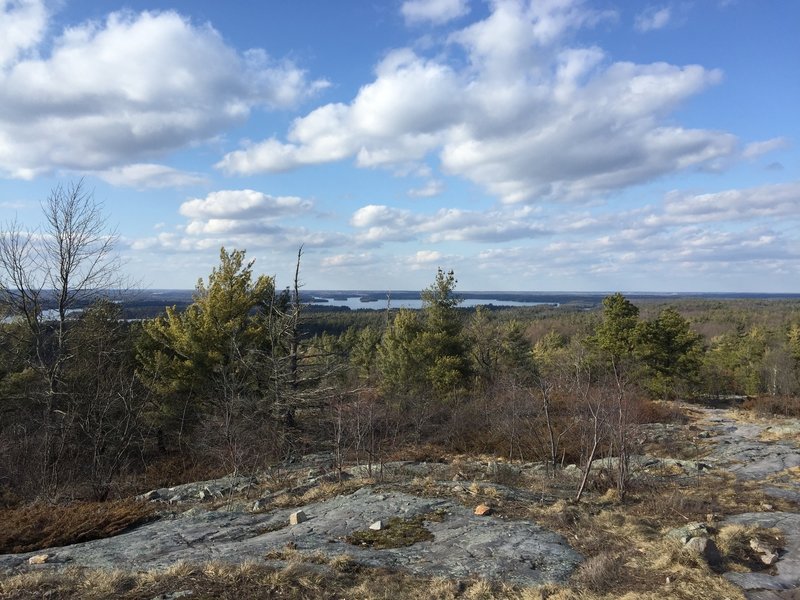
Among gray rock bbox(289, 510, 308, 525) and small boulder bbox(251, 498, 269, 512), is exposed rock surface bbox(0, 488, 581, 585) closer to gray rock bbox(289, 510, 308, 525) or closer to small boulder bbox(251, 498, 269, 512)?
gray rock bbox(289, 510, 308, 525)

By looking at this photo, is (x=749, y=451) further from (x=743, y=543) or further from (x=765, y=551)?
(x=765, y=551)

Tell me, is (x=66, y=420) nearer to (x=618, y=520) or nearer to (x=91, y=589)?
(x=91, y=589)

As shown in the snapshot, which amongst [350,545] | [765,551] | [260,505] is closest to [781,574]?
[765,551]

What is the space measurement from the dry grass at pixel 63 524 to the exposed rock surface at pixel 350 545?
491 millimetres

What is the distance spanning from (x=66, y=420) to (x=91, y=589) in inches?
457

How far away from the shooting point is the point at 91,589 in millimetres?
5258

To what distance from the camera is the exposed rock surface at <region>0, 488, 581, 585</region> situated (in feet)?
21.0

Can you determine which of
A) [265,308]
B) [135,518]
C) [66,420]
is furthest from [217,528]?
[265,308]

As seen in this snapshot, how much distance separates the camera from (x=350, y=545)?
7141mm

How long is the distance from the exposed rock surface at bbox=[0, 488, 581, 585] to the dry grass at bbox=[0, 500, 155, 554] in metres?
0.49

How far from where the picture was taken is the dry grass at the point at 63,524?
7758 mm

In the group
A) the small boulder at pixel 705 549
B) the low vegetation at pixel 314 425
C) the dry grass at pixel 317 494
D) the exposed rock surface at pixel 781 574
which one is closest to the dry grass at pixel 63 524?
the low vegetation at pixel 314 425

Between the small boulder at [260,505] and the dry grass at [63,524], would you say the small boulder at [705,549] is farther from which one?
the dry grass at [63,524]

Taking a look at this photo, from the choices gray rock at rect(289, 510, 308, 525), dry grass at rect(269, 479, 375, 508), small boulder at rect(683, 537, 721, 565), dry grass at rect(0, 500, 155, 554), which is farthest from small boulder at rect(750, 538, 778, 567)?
dry grass at rect(0, 500, 155, 554)
